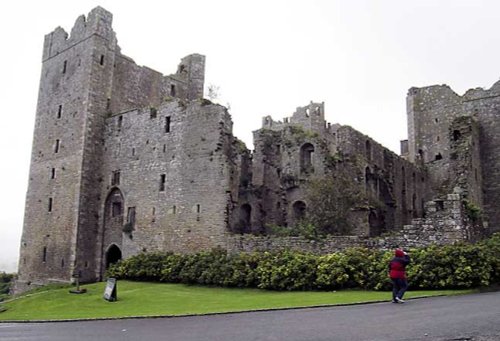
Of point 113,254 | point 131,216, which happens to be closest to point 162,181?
point 131,216

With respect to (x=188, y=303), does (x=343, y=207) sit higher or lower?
higher

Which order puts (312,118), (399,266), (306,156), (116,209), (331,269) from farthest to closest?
(312,118), (306,156), (116,209), (331,269), (399,266)

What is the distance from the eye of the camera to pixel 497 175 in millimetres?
37188

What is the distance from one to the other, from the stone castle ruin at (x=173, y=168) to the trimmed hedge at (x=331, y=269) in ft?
7.06

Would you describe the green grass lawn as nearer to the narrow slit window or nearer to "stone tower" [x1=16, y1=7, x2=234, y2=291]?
"stone tower" [x1=16, y1=7, x2=234, y2=291]

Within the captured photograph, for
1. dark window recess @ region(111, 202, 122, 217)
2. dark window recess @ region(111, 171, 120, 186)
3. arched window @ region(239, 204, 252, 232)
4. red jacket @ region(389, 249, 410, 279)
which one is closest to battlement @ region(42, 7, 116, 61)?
dark window recess @ region(111, 171, 120, 186)

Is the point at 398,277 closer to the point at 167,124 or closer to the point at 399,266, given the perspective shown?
the point at 399,266

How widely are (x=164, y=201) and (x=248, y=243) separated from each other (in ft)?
26.3

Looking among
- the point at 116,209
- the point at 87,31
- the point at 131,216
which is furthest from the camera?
the point at 87,31

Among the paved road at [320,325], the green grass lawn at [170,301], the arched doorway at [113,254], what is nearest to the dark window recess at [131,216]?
the arched doorway at [113,254]

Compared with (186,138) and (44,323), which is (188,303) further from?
(186,138)

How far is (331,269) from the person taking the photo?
2217cm

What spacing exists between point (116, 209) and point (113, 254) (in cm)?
319

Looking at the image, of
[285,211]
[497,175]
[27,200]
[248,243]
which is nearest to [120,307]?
[248,243]
